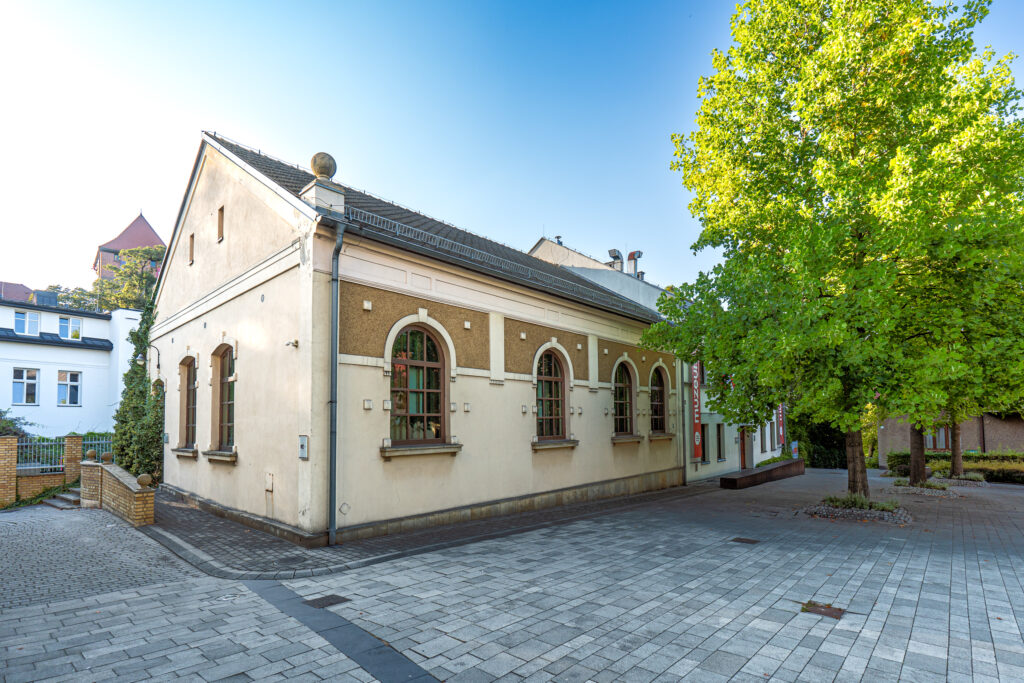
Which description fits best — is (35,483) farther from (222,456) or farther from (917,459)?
(917,459)

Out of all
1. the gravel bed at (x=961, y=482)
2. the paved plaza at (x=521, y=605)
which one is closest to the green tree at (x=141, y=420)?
the paved plaza at (x=521, y=605)

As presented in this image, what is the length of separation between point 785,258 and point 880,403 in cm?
339

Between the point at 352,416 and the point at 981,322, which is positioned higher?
the point at 981,322

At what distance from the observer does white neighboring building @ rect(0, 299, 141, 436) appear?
24.7 metres

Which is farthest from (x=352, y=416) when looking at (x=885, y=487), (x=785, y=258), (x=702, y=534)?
(x=885, y=487)

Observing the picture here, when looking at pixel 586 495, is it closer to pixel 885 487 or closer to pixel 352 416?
pixel 352 416

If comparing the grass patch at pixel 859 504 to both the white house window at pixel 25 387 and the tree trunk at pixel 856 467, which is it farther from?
the white house window at pixel 25 387

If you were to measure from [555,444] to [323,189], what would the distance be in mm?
7622

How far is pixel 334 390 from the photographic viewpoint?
341 inches

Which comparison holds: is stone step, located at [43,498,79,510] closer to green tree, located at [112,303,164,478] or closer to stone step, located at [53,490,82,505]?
stone step, located at [53,490,82,505]

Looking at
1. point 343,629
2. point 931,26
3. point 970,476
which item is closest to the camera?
point 343,629

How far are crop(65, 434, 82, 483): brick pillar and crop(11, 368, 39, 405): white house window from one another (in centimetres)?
1372

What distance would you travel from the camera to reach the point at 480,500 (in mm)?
11070

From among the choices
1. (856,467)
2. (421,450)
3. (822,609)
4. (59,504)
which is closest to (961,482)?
(856,467)
